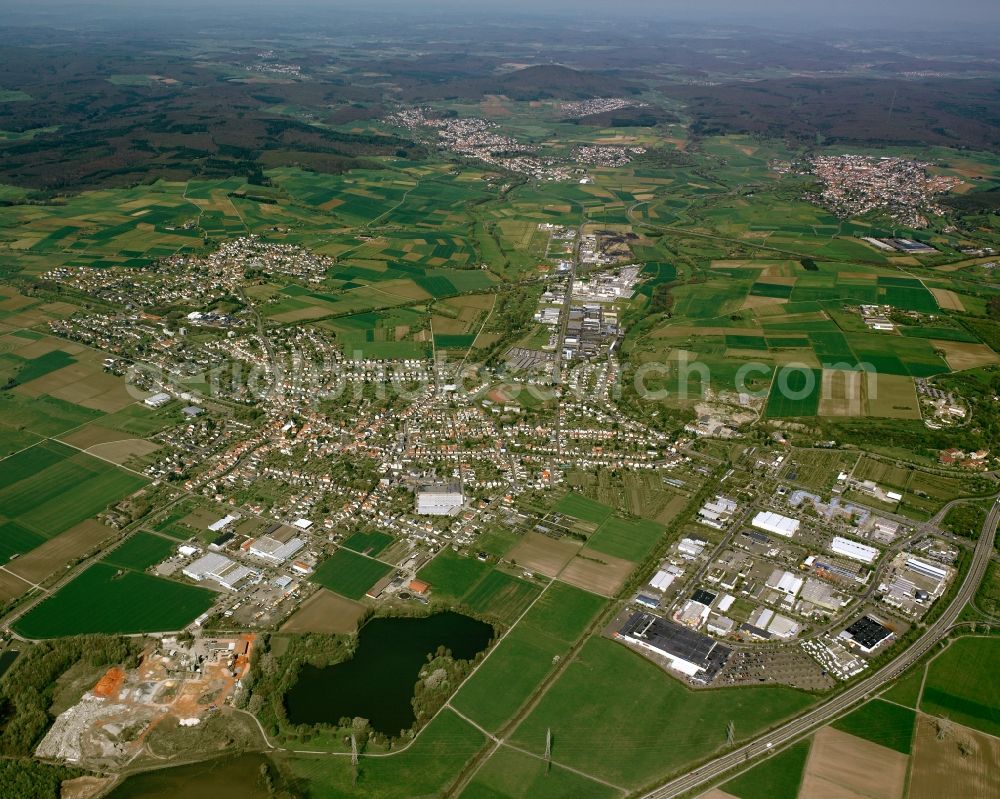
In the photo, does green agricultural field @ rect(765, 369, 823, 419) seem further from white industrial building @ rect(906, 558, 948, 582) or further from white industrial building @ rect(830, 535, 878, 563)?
white industrial building @ rect(906, 558, 948, 582)

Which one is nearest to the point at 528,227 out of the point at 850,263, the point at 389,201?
the point at 389,201

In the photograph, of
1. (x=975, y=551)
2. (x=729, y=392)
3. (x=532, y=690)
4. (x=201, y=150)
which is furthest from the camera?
(x=201, y=150)

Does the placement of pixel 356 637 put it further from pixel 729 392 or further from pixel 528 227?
pixel 528 227

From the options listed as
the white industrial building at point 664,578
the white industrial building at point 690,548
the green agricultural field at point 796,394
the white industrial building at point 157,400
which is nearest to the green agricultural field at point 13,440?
the white industrial building at point 157,400

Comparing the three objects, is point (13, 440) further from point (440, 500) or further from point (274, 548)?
point (440, 500)

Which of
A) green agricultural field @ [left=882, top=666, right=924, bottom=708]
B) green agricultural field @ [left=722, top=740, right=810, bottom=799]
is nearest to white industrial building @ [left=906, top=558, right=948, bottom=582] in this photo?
green agricultural field @ [left=882, top=666, right=924, bottom=708]

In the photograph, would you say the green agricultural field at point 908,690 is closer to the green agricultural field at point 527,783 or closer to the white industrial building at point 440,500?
the green agricultural field at point 527,783
